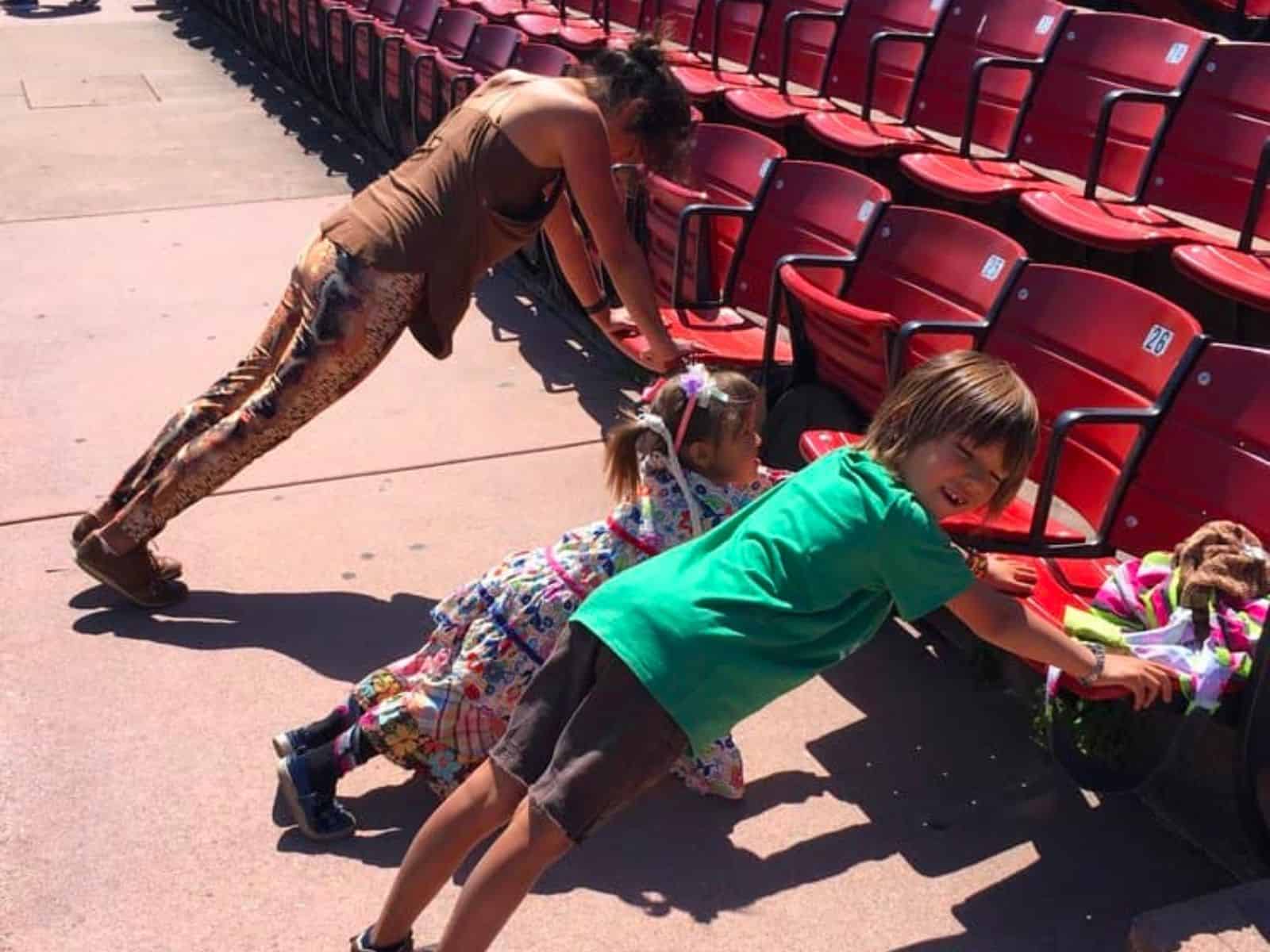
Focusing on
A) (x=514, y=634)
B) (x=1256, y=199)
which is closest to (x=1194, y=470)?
(x=514, y=634)

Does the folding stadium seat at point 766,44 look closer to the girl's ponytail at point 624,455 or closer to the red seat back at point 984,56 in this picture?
the red seat back at point 984,56

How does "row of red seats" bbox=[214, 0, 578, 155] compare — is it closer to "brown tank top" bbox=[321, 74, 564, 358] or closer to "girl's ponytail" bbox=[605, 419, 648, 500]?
"brown tank top" bbox=[321, 74, 564, 358]

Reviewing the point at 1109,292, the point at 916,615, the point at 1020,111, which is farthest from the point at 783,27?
the point at 916,615

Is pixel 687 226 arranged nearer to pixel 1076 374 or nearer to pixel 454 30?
pixel 1076 374

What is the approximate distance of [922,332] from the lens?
11.8 feet

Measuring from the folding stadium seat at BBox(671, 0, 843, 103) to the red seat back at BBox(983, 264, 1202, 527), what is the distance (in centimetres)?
298

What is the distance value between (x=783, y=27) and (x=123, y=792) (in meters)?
4.66

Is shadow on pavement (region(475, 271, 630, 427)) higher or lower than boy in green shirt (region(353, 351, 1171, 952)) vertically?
lower

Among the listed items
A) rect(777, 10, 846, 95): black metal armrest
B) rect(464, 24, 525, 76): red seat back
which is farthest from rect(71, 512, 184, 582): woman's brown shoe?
rect(777, 10, 846, 95): black metal armrest

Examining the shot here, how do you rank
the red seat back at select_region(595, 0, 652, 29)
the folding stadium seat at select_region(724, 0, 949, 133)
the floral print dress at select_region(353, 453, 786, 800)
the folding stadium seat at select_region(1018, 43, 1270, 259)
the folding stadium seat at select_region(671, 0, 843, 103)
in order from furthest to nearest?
the red seat back at select_region(595, 0, 652, 29), the folding stadium seat at select_region(671, 0, 843, 103), the folding stadium seat at select_region(724, 0, 949, 133), the folding stadium seat at select_region(1018, 43, 1270, 259), the floral print dress at select_region(353, 453, 786, 800)

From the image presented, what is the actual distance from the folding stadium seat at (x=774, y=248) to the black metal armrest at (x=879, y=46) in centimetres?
148

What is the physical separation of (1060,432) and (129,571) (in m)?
2.22

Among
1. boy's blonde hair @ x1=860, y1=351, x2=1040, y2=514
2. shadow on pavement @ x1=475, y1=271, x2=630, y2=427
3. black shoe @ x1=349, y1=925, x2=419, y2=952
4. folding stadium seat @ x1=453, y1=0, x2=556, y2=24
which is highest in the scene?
boy's blonde hair @ x1=860, y1=351, x2=1040, y2=514

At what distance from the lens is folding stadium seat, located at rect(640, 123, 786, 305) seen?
4.75 m
